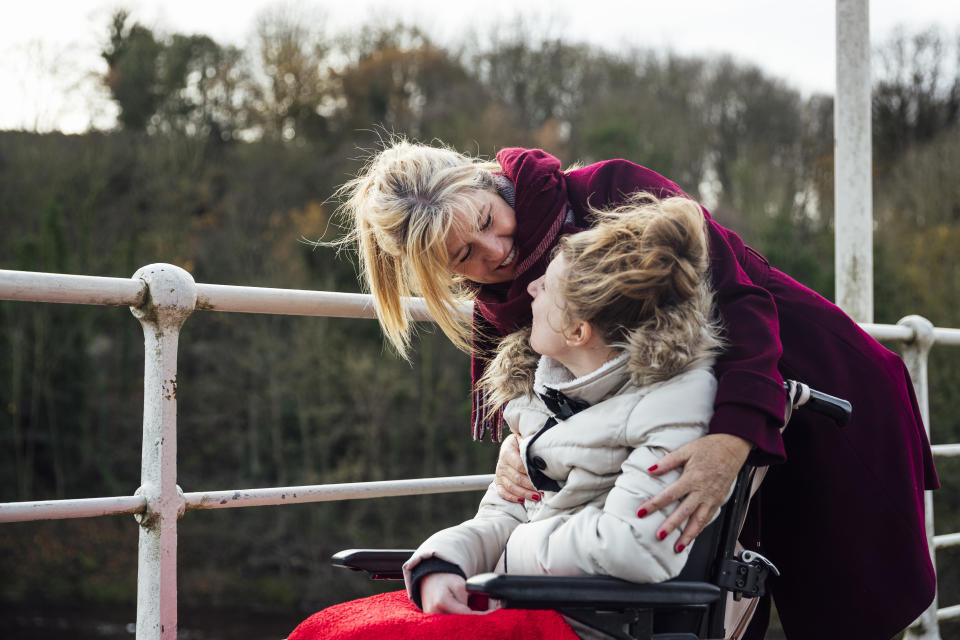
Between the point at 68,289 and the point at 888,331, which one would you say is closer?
the point at 68,289

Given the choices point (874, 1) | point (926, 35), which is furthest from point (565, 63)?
point (874, 1)

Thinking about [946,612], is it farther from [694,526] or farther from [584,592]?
[584,592]

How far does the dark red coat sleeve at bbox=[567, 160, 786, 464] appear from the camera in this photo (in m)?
1.35

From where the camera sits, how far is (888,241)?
16.4 m

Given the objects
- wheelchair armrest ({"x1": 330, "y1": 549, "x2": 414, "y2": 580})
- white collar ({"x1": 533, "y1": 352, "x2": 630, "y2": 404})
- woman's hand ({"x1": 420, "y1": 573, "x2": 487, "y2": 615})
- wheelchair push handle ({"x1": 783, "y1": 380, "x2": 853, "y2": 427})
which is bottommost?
woman's hand ({"x1": 420, "y1": 573, "x2": 487, "y2": 615})

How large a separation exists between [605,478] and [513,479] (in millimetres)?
279

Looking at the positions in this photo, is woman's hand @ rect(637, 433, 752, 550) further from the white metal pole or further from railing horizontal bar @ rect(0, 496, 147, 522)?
the white metal pole

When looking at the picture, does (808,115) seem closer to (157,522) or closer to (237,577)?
(237,577)

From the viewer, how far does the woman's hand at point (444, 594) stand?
1405 millimetres

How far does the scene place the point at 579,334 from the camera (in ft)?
4.76

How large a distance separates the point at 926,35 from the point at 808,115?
3.02m

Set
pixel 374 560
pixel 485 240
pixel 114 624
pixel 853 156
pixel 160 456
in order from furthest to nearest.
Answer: pixel 114 624 → pixel 853 156 → pixel 485 240 → pixel 160 456 → pixel 374 560

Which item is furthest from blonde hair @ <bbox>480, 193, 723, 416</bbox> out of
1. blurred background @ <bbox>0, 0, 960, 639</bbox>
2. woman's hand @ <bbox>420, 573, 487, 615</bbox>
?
blurred background @ <bbox>0, 0, 960, 639</bbox>

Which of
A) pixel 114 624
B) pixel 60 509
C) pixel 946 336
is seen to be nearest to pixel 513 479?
pixel 60 509
